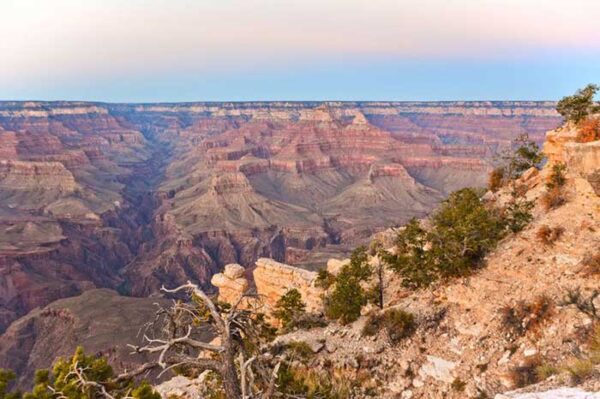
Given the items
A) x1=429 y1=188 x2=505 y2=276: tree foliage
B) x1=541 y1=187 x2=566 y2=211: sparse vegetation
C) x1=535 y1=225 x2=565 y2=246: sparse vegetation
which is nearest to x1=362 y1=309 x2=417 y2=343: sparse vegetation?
x1=429 y1=188 x2=505 y2=276: tree foliage

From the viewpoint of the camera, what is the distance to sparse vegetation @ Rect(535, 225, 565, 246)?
17.8 m

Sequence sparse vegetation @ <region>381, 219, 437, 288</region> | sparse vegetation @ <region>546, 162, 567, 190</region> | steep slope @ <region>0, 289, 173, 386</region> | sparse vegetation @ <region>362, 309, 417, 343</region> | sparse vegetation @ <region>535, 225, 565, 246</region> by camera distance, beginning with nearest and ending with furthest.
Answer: sparse vegetation @ <region>362, 309, 417, 343</region>
sparse vegetation @ <region>535, 225, 565, 246</region>
sparse vegetation @ <region>381, 219, 437, 288</region>
sparse vegetation @ <region>546, 162, 567, 190</region>
steep slope @ <region>0, 289, 173, 386</region>

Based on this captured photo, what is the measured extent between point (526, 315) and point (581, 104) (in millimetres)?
19481

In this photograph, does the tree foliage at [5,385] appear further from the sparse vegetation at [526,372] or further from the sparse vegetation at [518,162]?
the sparse vegetation at [518,162]

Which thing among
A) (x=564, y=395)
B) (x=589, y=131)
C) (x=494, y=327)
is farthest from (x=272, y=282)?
(x=564, y=395)

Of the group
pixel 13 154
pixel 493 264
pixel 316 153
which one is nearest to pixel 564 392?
pixel 493 264

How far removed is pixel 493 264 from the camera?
18.2 meters

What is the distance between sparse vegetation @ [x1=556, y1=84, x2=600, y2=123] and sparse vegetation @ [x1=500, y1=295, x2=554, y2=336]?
17.9 meters

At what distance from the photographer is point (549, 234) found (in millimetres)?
18078

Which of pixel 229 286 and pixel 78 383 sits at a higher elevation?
pixel 78 383

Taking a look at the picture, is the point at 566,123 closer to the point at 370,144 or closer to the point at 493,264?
the point at 493,264

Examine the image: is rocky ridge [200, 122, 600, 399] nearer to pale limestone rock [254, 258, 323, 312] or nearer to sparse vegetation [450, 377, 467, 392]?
sparse vegetation [450, 377, 467, 392]

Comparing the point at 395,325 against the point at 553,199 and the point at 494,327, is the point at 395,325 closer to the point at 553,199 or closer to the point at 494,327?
the point at 494,327

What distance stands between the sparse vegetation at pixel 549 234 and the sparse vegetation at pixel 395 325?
6631mm
